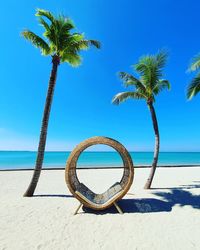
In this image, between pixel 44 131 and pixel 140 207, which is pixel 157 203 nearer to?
pixel 140 207

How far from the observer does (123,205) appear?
7.14 m

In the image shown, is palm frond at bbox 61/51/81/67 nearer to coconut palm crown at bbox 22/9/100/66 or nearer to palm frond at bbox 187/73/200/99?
coconut palm crown at bbox 22/9/100/66

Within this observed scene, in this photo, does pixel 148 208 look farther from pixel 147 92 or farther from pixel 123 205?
pixel 147 92

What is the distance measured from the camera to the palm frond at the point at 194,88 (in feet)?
32.8

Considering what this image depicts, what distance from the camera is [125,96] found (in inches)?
408

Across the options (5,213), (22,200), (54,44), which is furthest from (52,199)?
(54,44)

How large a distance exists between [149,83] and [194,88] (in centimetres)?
258

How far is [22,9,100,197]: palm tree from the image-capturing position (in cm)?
828

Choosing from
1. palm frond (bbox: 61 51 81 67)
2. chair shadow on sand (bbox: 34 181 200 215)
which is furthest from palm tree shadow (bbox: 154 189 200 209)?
palm frond (bbox: 61 51 81 67)

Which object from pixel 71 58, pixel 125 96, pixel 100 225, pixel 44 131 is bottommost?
pixel 100 225

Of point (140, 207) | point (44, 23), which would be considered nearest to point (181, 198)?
point (140, 207)

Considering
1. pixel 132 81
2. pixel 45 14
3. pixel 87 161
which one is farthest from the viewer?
pixel 87 161

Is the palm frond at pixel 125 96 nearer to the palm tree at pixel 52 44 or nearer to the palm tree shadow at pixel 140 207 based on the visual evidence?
the palm tree at pixel 52 44

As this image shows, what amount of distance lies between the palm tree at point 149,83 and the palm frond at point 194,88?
1260 millimetres
